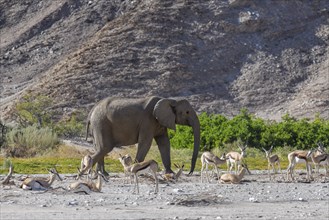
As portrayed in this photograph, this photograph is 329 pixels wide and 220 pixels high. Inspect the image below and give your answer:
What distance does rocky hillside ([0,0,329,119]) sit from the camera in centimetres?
7594

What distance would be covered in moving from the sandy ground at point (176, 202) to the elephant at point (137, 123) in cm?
359

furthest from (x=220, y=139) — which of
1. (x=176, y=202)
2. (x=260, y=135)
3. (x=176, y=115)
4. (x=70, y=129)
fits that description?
(x=176, y=202)

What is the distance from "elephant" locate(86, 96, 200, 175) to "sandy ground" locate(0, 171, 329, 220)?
3593mm

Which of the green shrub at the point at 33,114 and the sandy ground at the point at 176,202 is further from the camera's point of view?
the green shrub at the point at 33,114

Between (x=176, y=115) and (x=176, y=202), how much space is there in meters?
10.7

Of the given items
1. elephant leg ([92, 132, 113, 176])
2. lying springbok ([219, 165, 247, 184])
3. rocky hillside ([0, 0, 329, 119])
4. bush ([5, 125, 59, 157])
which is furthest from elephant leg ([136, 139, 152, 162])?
rocky hillside ([0, 0, 329, 119])

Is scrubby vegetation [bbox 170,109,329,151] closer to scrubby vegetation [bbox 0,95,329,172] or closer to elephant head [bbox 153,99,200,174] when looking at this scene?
scrubby vegetation [bbox 0,95,329,172]

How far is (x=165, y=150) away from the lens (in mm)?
29828

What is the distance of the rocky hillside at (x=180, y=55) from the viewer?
249ft

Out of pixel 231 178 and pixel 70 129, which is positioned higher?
pixel 70 129

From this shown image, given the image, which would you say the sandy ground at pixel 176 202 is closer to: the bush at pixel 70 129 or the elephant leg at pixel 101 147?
the elephant leg at pixel 101 147

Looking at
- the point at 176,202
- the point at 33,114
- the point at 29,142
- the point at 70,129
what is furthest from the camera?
the point at 33,114

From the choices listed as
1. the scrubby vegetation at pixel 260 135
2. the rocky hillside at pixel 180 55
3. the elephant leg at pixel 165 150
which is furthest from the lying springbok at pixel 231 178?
the rocky hillside at pixel 180 55

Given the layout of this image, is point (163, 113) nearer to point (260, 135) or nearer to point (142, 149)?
point (142, 149)
